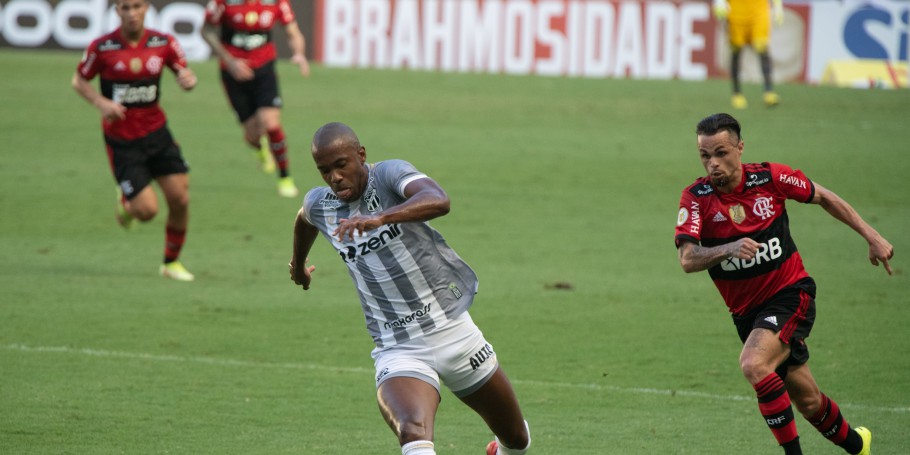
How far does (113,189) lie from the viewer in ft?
54.6

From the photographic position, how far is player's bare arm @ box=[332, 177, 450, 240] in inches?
212

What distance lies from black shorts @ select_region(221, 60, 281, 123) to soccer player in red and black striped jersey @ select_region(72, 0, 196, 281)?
14.1 ft

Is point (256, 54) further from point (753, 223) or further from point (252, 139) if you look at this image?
point (753, 223)

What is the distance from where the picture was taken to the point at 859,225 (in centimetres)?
669

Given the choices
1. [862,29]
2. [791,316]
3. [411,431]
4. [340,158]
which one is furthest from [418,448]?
[862,29]


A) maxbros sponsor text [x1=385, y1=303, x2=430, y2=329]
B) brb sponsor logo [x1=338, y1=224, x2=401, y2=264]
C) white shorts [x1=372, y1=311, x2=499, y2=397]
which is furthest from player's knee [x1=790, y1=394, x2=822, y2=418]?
brb sponsor logo [x1=338, y1=224, x2=401, y2=264]

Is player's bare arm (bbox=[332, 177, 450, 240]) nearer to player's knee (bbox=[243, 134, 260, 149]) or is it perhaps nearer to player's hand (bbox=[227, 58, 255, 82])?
player's hand (bbox=[227, 58, 255, 82])

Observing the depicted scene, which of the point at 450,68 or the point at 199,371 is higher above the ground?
the point at 199,371

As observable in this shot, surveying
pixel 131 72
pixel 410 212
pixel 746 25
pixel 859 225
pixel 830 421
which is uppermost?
pixel 410 212

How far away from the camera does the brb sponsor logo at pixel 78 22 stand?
89.9 ft

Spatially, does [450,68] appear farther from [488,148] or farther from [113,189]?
[113,189]

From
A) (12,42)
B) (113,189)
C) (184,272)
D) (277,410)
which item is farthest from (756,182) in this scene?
(12,42)

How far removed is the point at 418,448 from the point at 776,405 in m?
2.00

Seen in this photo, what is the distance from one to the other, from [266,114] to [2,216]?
335cm
